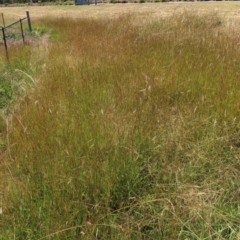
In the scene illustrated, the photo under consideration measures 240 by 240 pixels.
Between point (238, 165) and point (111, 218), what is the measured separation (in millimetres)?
1037

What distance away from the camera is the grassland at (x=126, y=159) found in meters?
1.59

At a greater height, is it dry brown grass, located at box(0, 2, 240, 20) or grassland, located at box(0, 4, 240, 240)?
dry brown grass, located at box(0, 2, 240, 20)

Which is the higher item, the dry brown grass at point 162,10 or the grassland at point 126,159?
the dry brown grass at point 162,10

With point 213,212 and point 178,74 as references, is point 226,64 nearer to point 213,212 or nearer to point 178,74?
point 178,74

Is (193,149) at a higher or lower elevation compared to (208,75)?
lower

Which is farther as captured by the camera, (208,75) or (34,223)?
(208,75)

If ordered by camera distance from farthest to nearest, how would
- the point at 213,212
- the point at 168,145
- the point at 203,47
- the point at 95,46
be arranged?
the point at 95,46, the point at 203,47, the point at 168,145, the point at 213,212

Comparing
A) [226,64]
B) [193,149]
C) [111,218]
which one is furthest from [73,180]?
[226,64]

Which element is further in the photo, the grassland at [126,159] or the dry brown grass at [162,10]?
the dry brown grass at [162,10]

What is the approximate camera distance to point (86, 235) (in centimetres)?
151

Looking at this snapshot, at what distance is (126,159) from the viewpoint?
1886mm

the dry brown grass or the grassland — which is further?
the dry brown grass

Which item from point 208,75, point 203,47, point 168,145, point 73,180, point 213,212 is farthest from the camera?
point 203,47

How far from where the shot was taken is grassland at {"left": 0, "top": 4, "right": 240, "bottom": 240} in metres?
1.59
